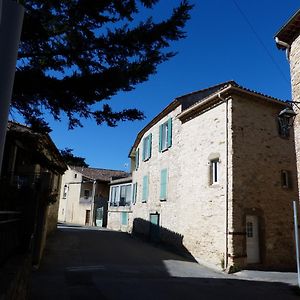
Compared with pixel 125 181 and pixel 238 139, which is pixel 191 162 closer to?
pixel 238 139

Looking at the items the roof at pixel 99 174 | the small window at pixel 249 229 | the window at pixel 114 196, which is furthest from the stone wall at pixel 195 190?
the roof at pixel 99 174

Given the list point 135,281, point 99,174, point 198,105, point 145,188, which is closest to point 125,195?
point 145,188

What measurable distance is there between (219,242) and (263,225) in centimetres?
184

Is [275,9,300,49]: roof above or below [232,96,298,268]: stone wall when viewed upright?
above

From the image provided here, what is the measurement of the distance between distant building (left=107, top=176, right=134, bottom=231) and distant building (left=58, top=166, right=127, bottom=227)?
13.4ft

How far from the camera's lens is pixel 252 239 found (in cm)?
1309

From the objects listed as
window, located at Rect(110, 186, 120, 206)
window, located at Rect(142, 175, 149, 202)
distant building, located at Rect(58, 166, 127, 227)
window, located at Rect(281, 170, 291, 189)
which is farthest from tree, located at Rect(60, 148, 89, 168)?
distant building, located at Rect(58, 166, 127, 227)

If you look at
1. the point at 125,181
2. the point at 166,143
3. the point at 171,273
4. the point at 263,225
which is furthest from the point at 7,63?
the point at 125,181

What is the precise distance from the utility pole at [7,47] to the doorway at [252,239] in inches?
482

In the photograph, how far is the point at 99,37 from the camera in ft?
20.6

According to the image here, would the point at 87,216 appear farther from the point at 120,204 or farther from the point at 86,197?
the point at 120,204

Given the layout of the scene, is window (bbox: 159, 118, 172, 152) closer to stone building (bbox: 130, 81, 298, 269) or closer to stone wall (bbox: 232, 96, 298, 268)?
stone building (bbox: 130, 81, 298, 269)

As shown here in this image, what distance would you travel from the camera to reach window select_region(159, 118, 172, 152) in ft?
60.8

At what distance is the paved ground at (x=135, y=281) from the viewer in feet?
25.6
